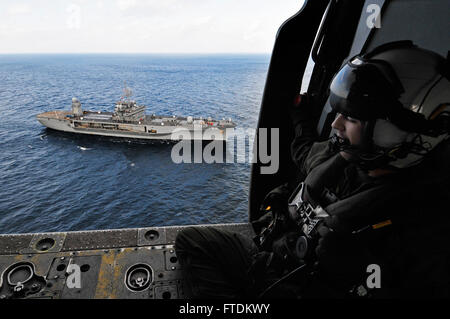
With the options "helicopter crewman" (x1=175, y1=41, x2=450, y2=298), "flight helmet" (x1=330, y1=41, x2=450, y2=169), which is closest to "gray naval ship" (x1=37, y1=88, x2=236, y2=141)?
"helicopter crewman" (x1=175, y1=41, x2=450, y2=298)

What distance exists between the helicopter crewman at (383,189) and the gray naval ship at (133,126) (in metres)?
35.8

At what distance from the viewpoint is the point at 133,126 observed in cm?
3997

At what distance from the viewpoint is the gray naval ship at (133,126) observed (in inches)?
1522

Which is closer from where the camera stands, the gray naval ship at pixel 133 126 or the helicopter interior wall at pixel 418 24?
the helicopter interior wall at pixel 418 24

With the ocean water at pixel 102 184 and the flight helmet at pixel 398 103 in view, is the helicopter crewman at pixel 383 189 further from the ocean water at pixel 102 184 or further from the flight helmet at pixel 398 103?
the ocean water at pixel 102 184

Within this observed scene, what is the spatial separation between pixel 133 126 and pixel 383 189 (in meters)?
41.2

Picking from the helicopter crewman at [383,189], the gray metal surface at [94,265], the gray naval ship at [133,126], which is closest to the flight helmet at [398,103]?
the helicopter crewman at [383,189]

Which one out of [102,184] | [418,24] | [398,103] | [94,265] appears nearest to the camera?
[398,103]

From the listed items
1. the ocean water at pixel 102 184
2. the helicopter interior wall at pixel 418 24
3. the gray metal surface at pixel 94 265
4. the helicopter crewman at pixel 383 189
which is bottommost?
the ocean water at pixel 102 184

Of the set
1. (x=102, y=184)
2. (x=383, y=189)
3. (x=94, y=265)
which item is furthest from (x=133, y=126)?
(x=383, y=189)

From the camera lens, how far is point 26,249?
418cm

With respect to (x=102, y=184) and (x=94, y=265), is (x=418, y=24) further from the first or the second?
(x=102, y=184)
